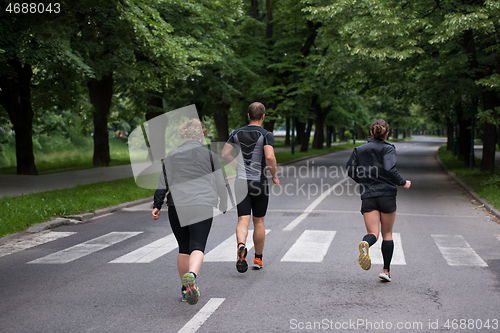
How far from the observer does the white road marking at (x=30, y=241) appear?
7.48 metres

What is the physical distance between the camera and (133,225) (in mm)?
9508

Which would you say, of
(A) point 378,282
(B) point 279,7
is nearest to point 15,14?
(A) point 378,282

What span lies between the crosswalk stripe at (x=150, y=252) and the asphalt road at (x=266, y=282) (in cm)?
2

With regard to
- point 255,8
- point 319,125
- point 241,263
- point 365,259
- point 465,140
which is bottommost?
point 241,263

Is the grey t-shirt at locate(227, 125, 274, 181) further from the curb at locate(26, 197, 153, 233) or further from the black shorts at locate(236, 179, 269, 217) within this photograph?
the curb at locate(26, 197, 153, 233)

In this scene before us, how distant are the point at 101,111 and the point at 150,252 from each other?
697 inches

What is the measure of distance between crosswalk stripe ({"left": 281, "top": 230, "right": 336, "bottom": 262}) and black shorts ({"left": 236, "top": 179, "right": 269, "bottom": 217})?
1.19 meters

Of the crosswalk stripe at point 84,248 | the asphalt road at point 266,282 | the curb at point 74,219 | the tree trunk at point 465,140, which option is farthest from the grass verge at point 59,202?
the tree trunk at point 465,140

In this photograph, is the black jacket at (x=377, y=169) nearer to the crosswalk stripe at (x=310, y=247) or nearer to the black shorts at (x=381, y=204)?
the black shorts at (x=381, y=204)

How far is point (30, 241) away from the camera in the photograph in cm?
809

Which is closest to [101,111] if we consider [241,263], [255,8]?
[255,8]

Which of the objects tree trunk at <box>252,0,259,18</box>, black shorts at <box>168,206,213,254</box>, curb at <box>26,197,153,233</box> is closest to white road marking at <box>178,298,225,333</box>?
black shorts at <box>168,206,213,254</box>

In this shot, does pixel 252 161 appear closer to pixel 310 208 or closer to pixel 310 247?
pixel 310 247

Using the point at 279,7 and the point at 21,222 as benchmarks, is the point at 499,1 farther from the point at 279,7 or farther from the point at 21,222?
the point at 279,7
